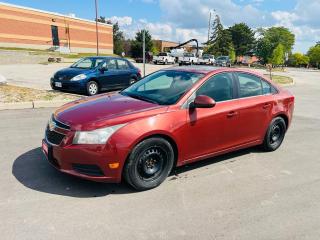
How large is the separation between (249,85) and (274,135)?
1200 mm

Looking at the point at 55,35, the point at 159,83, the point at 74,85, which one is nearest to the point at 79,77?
the point at 74,85

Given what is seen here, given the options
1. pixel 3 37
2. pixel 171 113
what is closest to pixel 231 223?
pixel 171 113

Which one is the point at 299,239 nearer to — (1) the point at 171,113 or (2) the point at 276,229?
(2) the point at 276,229

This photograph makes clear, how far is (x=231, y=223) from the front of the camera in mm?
3383

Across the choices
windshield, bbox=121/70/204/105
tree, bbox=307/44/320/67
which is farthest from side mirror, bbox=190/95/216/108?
tree, bbox=307/44/320/67

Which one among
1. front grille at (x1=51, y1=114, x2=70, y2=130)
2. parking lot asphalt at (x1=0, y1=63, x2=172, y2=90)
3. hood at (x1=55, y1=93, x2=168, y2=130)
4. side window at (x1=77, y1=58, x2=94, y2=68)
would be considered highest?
side window at (x1=77, y1=58, x2=94, y2=68)

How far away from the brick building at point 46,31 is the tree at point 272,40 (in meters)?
44.4

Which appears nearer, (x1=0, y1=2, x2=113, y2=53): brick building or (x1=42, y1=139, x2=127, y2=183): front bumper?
(x1=42, y1=139, x2=127, y2=183): front bumper

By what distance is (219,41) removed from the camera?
81.4 meters

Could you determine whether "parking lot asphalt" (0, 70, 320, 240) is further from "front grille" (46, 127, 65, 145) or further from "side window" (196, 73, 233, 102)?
"side window" (196, 73, 233, 102)

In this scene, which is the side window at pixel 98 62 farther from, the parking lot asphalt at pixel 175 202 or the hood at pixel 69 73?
the parking lot asphalt at pixel 175 202

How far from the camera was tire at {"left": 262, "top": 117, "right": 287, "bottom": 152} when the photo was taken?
5656 millimetres

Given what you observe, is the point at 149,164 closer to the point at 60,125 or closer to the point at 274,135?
the point at 60,125

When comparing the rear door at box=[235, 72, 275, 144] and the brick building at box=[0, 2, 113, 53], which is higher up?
the brick building at box=[0, 2, 113, 53]
